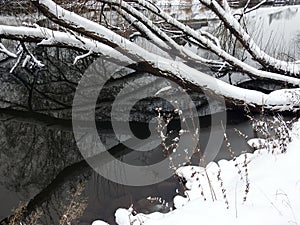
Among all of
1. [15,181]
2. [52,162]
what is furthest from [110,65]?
[15,181]

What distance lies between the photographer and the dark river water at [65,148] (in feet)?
15.0

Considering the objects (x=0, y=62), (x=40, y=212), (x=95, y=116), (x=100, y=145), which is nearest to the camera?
(x=40, y=212)

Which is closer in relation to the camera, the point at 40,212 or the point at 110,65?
the point at 40,212

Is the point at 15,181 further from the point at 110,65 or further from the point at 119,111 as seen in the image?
the point at 110,65

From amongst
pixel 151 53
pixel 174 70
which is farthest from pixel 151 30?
pixel 174 70

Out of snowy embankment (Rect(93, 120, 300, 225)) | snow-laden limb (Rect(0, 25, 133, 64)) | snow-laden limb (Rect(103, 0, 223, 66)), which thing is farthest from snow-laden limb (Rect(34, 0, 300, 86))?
snowy embankment (Rect(93, 120, 300, 225))

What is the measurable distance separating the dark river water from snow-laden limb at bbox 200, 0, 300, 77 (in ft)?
3.55

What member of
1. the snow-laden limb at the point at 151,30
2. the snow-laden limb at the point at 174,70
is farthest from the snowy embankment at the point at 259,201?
the snow-laden limb at the point at 151,30

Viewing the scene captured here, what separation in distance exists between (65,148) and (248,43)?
11.9ft

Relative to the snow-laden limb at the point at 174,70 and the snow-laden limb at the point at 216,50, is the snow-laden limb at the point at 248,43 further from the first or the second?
the snow-laden limb at the point at 174,70

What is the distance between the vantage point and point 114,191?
4.80m

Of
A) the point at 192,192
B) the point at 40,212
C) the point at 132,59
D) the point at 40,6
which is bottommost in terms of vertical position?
the point at 40,212

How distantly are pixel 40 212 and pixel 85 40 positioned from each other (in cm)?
280

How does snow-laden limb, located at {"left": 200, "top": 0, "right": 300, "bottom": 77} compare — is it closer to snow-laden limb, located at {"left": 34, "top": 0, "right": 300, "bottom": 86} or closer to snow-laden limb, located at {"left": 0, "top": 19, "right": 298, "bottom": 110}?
snow-laden limb, located at {"left": 34, "top": 0, "right": 300, "bottom": 86}
